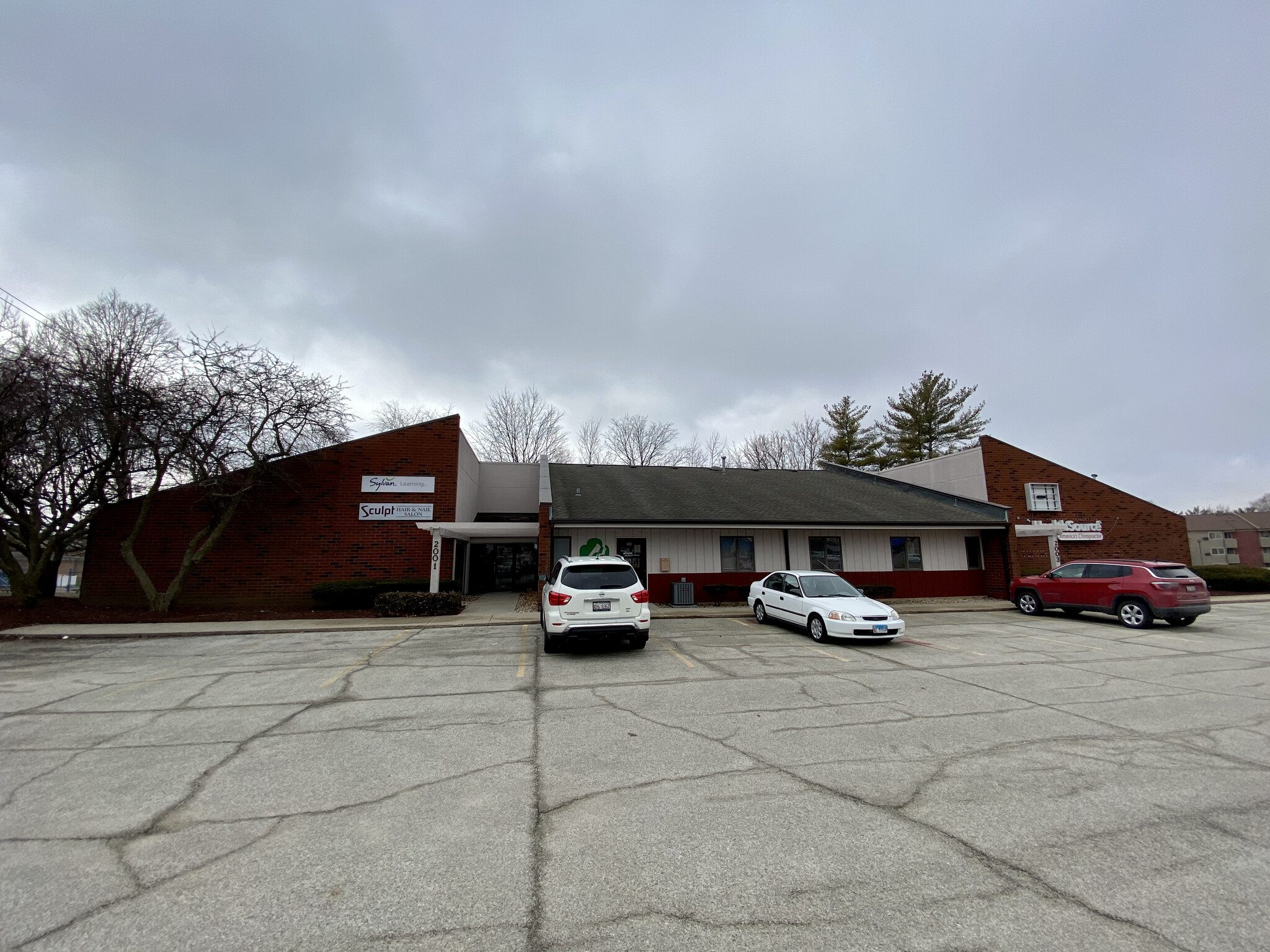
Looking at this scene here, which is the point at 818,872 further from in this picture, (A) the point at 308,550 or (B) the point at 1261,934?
(A) the point at 308,550

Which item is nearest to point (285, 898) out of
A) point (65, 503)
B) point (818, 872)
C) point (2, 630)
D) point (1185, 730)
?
point (818, 872)

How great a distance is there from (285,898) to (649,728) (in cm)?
358

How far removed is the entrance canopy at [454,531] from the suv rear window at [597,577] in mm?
8000

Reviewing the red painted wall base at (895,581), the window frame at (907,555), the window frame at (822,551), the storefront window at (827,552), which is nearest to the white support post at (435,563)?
the red painted wall base at (895,581)

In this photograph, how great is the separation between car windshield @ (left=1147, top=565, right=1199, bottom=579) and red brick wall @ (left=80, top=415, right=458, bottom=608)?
20.0m

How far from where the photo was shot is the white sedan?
37.4 ft

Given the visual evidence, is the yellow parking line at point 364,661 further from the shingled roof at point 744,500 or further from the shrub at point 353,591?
→ the shingled roof at point 744,500

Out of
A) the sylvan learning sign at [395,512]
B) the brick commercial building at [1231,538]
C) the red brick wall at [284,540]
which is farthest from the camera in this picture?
the brick commercial building at [1231,538]

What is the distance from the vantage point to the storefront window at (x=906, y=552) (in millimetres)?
21078

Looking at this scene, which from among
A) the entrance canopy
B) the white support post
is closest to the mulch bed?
the white support post

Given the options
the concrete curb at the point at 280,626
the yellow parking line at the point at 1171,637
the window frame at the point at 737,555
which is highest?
the window frame at the point at 737,555

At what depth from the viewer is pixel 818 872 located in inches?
127

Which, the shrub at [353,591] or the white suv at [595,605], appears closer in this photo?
the white suv at [595,605]

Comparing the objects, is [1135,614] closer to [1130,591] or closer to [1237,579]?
[1130,591]
